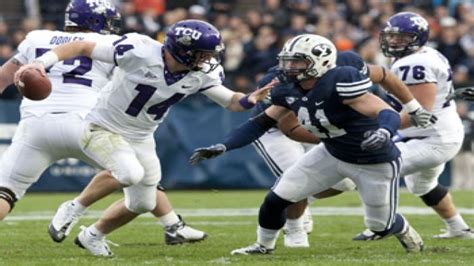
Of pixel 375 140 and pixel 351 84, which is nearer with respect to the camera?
pixel 375 140

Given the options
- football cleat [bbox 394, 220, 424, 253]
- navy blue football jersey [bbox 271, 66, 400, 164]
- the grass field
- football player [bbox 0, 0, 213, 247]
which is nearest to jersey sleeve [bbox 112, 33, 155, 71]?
football player [bbox 0, 0, 213, 247]

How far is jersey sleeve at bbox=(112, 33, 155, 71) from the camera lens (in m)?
7.02

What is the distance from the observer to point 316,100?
6.84 meters

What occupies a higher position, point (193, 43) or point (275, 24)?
point (193, 43)

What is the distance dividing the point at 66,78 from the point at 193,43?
1.19 metres

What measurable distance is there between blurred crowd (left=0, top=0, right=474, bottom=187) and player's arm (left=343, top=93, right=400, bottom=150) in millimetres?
8282

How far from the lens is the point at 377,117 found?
670 centimetres

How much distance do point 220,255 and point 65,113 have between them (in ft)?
4.49

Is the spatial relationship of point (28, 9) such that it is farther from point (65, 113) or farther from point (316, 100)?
point (316, 100)

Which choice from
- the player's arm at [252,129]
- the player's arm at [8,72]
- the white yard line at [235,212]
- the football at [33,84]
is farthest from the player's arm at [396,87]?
the white yard line at [235,212]

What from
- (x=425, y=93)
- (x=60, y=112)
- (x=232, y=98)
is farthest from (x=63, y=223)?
(x=425, y=93)

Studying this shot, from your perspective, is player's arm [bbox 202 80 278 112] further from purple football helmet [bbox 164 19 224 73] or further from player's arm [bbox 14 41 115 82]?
player's arm [bbox 14 41 115 82]

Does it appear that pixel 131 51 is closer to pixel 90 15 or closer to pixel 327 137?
pixel 90 15

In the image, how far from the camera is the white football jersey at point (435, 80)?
8.42 metres
